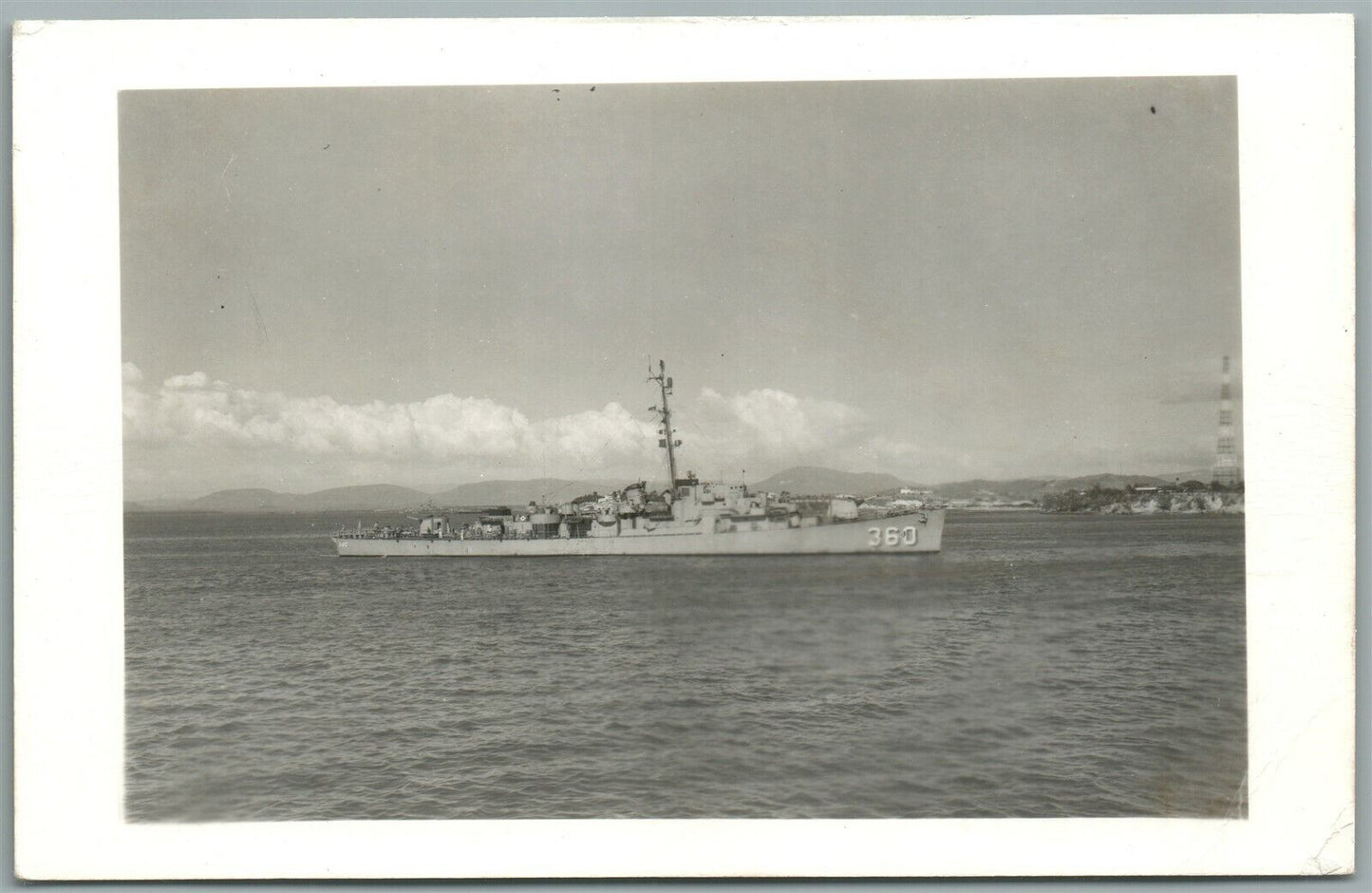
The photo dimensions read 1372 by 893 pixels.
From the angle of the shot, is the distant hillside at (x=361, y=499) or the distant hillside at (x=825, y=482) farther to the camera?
the distant hillside at (x=361, y=499)

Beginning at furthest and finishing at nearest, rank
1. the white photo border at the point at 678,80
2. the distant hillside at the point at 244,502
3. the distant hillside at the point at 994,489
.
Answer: the distant hillside at the point at 244,502, the distant hillside at the point at 994,489, the white photo border at the point at 678,80

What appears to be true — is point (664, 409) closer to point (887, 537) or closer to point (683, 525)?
point (683, 525)

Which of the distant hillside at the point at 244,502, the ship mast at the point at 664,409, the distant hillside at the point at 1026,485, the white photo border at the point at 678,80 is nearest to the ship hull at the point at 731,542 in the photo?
the distant hillside at the point at 1026,485

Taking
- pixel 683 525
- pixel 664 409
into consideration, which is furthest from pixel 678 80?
pixel 683 525

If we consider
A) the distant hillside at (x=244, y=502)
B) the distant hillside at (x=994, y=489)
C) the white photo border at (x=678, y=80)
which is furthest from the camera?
the distant hillside at (x=244, y=502)

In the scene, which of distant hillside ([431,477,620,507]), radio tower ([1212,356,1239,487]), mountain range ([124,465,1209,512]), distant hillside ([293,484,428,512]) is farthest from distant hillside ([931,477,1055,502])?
distant hillside ([293,484,428,512])

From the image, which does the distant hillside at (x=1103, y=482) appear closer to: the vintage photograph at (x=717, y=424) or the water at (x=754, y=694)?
the vintage photograph at (x=717, y=424)

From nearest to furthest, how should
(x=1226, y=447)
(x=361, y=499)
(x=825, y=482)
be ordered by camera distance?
(x=1226, y=447) → (x=825, y=482) → (x=361, y=499)

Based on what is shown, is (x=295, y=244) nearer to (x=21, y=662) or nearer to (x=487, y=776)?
(x=21, y=662)

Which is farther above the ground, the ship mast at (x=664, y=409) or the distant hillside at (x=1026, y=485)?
the ship mast at (x=664, y=409)
